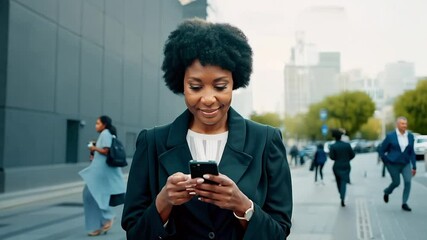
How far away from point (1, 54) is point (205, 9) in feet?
151

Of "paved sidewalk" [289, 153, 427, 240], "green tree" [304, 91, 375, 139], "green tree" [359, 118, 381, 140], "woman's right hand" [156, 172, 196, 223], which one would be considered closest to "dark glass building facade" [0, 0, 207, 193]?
"paved sidewalk" [289, 153, 427, 240]

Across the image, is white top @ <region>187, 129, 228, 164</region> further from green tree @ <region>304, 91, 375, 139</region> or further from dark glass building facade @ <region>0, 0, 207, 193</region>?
green tree @ <region>304, 91, 375, 139</region>

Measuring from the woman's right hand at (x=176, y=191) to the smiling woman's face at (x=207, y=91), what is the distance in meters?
0.32

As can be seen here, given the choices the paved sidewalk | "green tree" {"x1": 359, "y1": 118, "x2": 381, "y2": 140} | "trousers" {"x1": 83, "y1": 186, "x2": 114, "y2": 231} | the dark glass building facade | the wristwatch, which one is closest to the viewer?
the wristwatch

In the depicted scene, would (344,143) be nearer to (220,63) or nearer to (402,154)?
(402,154)

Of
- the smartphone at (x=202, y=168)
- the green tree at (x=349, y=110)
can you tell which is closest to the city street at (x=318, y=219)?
the smartphone at (x=202, y=168)

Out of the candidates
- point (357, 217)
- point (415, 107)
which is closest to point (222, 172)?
point (357, 217)

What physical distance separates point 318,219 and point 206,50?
849 cm

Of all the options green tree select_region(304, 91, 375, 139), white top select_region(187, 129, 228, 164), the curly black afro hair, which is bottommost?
white top select_region(187, 129, 228, 164)

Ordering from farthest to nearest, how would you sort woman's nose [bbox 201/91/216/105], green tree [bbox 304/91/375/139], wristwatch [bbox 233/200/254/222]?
1. green tree [bbox 304/91/375/139]
2. woman's nose [bbox 201/91/216/105]
3. wristwatch [bbox 233/200/254/222]

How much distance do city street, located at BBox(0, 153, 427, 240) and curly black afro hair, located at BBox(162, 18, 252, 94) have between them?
6.17 meters

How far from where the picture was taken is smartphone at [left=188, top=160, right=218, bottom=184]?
1.74 m

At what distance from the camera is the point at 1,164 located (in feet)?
51.0

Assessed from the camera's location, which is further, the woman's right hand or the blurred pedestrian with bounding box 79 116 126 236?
the blurred pedestrian with bounding box 79 116 126 236
